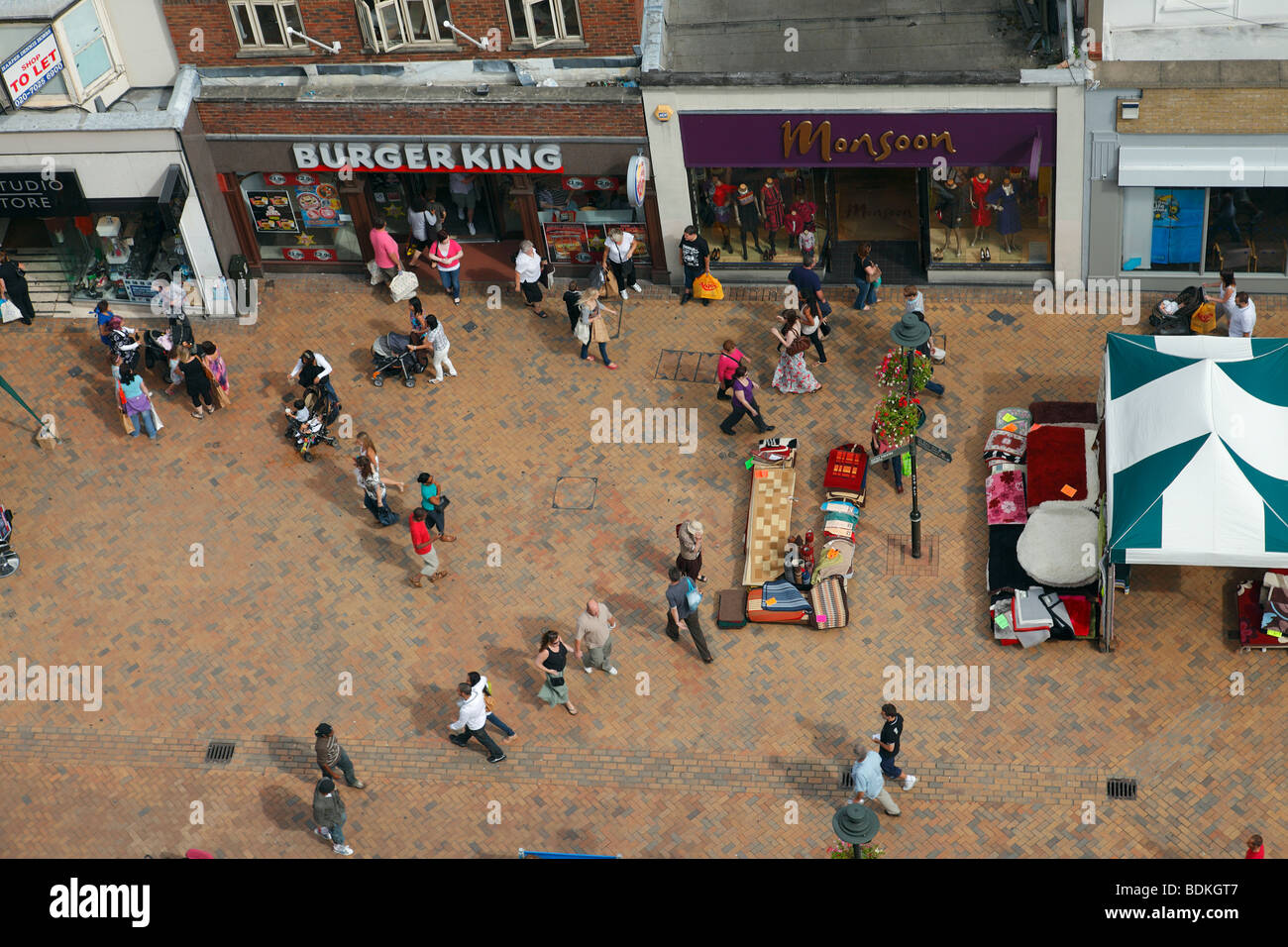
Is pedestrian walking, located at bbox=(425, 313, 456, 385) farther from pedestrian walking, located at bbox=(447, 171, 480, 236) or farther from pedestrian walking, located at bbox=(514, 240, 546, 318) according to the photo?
pedestrian walking, located at bbox=(447, 171, 480, 236)

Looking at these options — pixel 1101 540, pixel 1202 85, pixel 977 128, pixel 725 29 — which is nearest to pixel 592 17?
pixel 725 29

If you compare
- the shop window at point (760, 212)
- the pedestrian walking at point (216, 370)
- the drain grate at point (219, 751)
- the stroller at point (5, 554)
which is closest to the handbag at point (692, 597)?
the drain grate at point (219, 751)

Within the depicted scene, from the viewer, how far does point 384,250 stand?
32.6 meters

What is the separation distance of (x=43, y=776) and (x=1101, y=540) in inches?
669

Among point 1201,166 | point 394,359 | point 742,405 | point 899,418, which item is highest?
point 1201,166

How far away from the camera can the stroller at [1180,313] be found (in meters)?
29.9

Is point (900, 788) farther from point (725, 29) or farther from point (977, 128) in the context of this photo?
point (725, 29)

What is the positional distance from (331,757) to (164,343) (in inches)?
425

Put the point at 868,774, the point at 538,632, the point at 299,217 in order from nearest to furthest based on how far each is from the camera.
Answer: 1. the point at 868,774
2. the point at 538,632
3. the point at 299,217

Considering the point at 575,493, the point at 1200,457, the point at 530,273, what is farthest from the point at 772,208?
the point at 1200,457

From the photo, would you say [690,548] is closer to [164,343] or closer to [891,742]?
[891,742]

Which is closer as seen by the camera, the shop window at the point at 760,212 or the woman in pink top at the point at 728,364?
the woman in pink top at the point at 728,364

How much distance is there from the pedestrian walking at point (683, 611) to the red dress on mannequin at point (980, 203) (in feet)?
31.9

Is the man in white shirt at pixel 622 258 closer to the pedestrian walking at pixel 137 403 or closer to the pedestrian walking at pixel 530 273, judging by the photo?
the pedestrian walking at pixel 530 273
